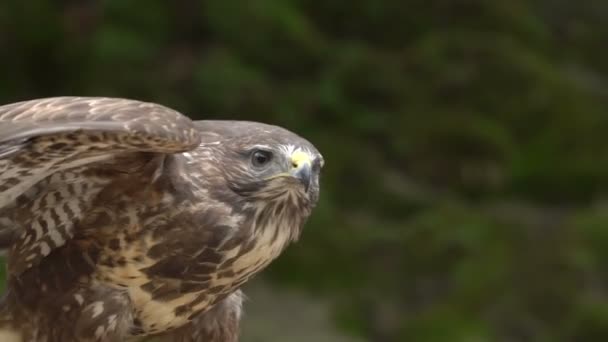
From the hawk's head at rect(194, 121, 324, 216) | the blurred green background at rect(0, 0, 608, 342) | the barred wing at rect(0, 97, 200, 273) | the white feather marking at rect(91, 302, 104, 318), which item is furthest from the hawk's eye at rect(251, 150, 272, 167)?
the blurred green background at rect(0, 0, 608, 342)

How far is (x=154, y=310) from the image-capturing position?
312 cm

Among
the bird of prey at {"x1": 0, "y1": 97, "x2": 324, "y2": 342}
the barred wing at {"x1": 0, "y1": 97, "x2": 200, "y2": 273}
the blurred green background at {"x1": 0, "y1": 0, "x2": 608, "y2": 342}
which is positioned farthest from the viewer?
the blurred green background at {"x1": 0, "y1": 0, "x2": 608, "y2": 342}

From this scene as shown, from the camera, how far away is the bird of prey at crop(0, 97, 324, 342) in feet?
9.93

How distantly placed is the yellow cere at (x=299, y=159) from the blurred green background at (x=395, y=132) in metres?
2.77

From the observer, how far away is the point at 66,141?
271 cm

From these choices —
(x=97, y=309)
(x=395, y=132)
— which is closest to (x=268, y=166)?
(x=97, y=309)

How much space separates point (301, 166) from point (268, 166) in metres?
0.08

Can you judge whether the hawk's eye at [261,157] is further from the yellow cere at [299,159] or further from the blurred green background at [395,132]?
the blurred green background at [395,132]

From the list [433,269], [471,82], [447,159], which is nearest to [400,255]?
[433,269]

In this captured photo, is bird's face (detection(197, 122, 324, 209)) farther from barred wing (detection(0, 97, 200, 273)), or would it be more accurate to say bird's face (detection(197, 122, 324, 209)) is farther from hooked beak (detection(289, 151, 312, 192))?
barred wing (detection(0, 97, 200, 273))

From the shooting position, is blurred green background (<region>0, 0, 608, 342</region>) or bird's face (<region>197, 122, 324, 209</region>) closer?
bird's face (<region>197, 122, 324, 209</region>)

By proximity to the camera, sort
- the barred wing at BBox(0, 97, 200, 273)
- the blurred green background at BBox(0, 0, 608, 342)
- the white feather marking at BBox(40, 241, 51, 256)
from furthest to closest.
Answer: the blurred green background at BBox(0, 0, 608, 342)
the white feather marking at BBox(40, 241, 51, 256)
the barred wing at BBox(0, 97, 200, 273)

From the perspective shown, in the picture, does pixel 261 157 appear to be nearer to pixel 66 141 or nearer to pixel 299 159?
pixel 299 159

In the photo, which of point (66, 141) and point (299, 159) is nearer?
point (66, 141)
